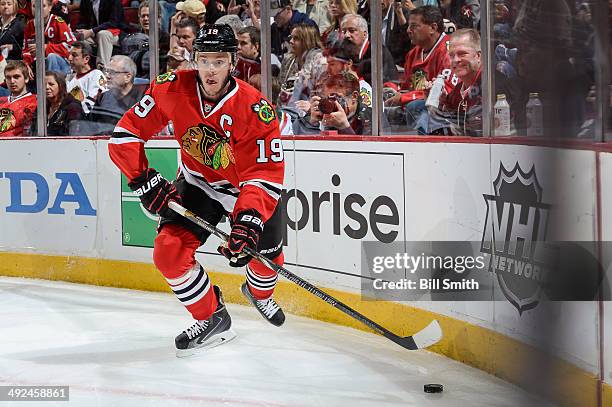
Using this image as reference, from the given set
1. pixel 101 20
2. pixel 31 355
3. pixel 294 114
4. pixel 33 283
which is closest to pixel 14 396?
pixel 31 355

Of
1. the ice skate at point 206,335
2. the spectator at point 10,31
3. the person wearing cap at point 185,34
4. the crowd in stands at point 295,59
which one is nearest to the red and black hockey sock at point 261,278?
the ice skate at point 206,335

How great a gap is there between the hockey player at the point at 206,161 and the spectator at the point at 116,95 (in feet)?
5.45

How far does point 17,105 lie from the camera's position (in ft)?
19.7

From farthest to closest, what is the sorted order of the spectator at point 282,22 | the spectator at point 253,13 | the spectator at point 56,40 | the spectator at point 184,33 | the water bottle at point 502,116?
Result: the spectator at point 56,40 → the spectator at point 184,33 → the spectator at point 253,13 → the spectator at point 282,22 → the water bottle at point 502,116

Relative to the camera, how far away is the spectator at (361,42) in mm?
4227

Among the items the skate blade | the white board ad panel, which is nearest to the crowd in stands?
the white board ad panel

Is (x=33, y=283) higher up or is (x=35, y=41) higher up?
(x=35, y=41)

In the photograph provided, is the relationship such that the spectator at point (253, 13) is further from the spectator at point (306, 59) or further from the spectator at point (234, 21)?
the spectator at point (306, 59)

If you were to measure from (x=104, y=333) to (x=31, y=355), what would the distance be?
0.51 metres

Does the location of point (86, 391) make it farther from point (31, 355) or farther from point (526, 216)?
point (526, 216)

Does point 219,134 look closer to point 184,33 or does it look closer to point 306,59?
point 306,59

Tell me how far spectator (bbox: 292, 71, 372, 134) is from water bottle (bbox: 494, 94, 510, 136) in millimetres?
875

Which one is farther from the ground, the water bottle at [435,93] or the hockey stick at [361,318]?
the water bottle at [435,93]

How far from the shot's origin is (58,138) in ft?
18.8
